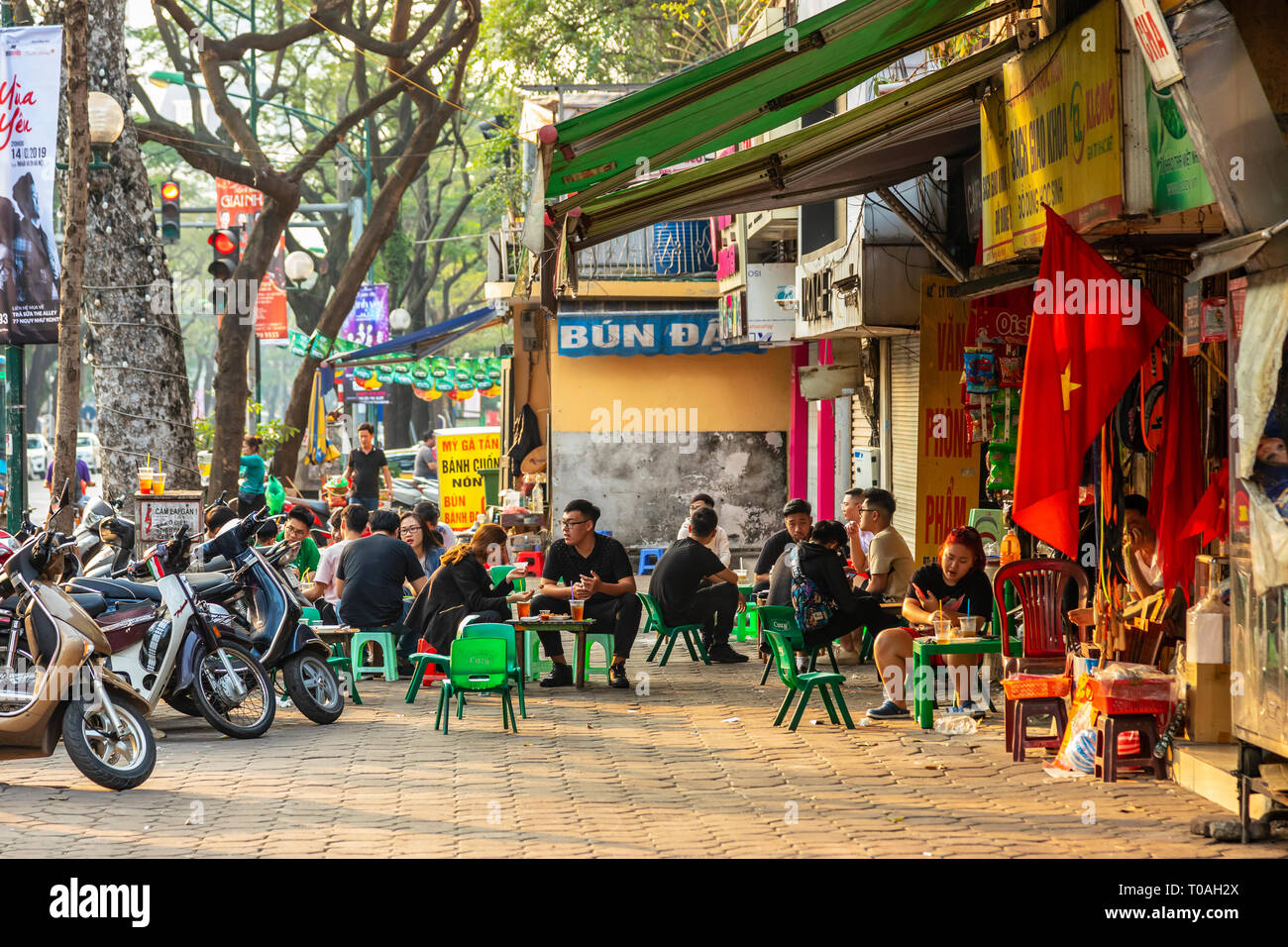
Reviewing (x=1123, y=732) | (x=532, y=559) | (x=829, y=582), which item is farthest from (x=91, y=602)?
(x=532, y=559)

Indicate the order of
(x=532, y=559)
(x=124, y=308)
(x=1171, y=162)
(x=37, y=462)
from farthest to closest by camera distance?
(x=37, y=462) < (x=532, y=559) < (x=124, y=308) < (x=1171, y=162)

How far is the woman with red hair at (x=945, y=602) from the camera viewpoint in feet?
34.4

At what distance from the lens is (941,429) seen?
44.7 ft

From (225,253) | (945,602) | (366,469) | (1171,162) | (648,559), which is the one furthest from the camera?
(366,469)

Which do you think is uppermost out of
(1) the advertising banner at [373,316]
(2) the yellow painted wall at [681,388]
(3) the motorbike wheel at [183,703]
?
(1) the advertising banner at [373,316]

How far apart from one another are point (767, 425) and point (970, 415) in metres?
10.5

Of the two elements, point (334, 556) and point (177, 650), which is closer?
point (177, 650)

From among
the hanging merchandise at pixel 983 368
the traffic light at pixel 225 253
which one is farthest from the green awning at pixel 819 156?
the traffic light at pixel 225 253

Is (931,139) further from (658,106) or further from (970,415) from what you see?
(658,106)

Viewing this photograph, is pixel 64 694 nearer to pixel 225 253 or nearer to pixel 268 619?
pixel 268 619

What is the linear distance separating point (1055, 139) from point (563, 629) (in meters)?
5.12

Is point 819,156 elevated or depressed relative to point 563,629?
elevated

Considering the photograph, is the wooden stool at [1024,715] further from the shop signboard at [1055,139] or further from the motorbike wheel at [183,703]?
the motorbike wheel at [183,703]

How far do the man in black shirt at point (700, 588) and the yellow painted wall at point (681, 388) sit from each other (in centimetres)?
857
